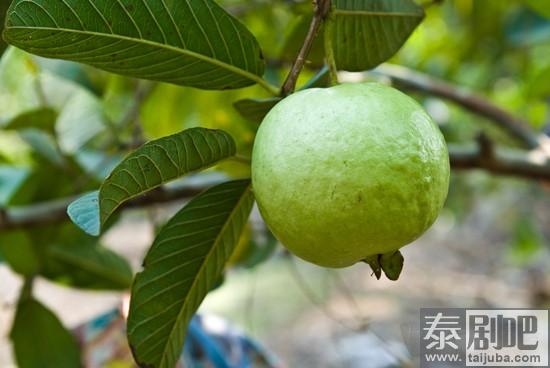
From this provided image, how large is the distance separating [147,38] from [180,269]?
0.85 feet

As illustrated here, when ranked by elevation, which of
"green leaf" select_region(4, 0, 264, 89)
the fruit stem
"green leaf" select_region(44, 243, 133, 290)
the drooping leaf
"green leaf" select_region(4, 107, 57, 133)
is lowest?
"green leaf" select_region(44, 243, 133, 290)

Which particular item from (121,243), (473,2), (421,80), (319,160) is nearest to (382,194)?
(319,160)

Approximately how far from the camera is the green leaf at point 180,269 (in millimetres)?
728

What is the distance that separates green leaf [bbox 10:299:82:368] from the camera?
4.17 feet

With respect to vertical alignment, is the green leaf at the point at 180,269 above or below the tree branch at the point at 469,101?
above

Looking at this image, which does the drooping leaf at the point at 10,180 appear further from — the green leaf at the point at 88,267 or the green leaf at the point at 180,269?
the green leaf at the point at 180,269

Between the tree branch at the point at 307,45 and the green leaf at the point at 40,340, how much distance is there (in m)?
0.83

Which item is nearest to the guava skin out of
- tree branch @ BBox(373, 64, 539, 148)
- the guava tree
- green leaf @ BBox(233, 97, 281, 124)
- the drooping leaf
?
the guava tree

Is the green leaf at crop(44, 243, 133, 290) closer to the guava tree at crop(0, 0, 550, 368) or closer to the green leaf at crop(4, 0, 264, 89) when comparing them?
the guava tree at crop(0, 0, 550, 368)

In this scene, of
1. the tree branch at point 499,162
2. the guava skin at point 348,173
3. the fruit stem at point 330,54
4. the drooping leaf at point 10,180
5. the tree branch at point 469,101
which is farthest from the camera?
the tree branch at point 469,101

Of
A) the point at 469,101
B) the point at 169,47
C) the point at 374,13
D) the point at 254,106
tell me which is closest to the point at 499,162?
the point at 469,101

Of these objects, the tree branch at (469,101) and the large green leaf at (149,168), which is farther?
the tree branch at (469,101)

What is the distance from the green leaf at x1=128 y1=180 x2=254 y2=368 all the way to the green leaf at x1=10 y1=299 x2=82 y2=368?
62 centimetres

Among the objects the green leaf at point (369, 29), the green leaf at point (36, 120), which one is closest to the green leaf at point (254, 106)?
the green leaf at point (369, 29)
